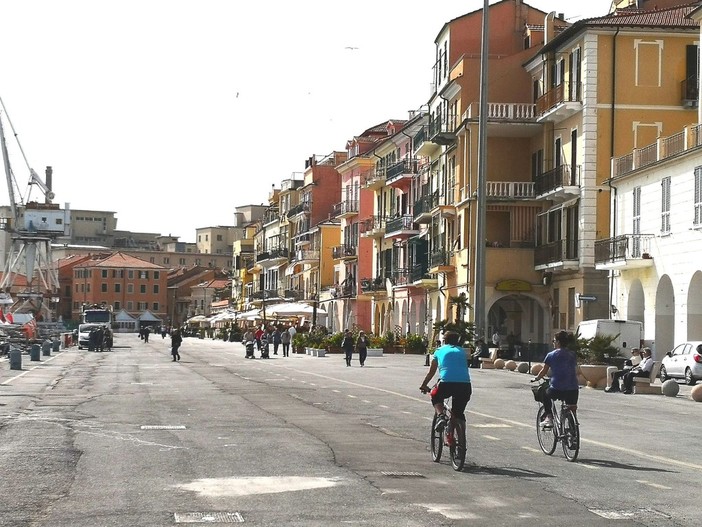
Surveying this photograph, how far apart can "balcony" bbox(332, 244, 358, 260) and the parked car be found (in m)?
59.6

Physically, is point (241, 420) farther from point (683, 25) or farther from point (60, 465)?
point (683, 25)

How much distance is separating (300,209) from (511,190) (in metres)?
66.2

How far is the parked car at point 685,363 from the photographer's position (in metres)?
38.0

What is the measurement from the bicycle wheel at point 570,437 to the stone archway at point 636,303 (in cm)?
3202

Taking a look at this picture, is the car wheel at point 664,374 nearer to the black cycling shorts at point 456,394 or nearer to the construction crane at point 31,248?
the black cycling shorts at point 456,394

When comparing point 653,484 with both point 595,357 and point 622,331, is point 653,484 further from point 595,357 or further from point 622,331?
point 622,331

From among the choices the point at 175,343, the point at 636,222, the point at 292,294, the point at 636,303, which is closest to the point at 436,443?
the point at 636,222

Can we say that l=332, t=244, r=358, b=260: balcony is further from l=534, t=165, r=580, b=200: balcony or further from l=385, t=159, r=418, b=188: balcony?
l=534, t=165, r=580, b=200: balcony

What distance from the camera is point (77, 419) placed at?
22.9 m

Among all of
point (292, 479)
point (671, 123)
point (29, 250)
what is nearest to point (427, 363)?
point (671, 123)

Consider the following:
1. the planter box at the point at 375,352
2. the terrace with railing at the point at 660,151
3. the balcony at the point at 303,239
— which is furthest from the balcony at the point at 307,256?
the terrace with railing at the point at 660,151

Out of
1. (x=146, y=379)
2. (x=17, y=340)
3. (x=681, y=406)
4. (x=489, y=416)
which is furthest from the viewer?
(x=17, y=340)

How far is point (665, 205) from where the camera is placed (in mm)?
44406

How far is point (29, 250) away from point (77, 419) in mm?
147868
